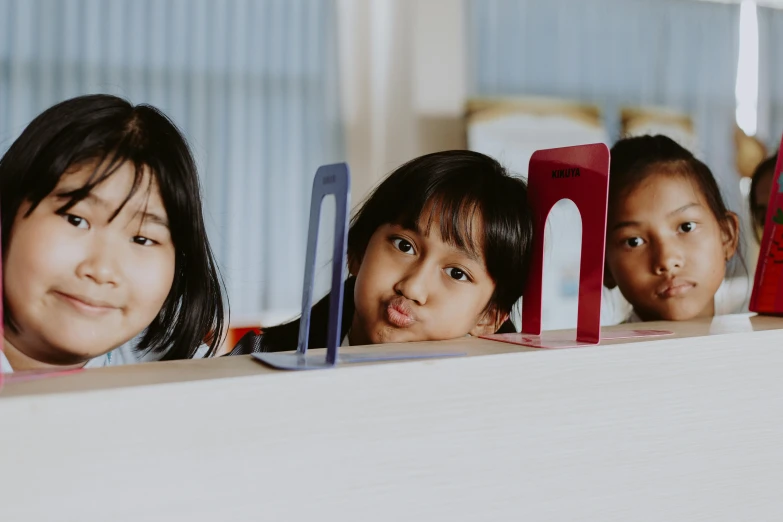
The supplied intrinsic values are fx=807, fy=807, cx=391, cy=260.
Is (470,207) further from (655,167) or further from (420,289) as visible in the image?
(655,167)

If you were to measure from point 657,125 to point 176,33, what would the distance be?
8.06ft

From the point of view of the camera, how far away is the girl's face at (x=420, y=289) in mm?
715

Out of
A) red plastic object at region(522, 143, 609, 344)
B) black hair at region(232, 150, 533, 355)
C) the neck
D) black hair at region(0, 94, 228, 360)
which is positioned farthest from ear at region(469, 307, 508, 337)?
the neck

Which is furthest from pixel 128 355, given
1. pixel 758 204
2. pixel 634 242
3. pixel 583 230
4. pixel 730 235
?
pixel 758 204

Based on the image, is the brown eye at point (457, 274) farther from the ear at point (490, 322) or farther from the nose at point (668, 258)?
the nose at point (668, 258)

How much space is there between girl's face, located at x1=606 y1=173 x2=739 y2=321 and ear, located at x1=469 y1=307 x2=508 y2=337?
0.56 ft

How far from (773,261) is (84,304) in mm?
561

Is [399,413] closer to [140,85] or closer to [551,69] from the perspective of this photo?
[140,85]

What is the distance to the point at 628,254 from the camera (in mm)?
849

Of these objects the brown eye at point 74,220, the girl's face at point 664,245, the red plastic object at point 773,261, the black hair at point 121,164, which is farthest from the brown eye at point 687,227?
the brown eye at point 74,220

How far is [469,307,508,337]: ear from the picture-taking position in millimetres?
766

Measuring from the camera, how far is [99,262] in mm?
548

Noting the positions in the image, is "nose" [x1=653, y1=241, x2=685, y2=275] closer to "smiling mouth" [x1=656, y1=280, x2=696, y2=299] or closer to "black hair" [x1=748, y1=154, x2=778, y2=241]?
"smiling mouth" [x1=656, y1=280, x2=696, y2=299]

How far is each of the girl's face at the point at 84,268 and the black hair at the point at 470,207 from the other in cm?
26
